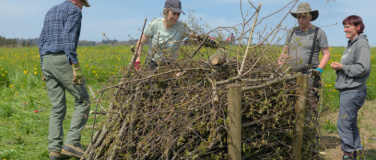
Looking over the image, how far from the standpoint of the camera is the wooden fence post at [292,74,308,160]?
3.21 m

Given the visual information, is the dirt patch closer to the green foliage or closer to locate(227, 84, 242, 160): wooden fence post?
the green foliage

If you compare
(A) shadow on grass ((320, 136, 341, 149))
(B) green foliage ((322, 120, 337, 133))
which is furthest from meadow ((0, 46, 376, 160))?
(A) shadow on grass ((320, 136, 341, 149))

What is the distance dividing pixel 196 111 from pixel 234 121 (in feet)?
1.01

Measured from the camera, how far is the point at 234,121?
2.63 m

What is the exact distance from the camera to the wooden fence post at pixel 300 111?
3.21m

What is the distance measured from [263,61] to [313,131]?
93 cm

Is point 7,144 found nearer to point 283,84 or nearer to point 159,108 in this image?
point 159,108

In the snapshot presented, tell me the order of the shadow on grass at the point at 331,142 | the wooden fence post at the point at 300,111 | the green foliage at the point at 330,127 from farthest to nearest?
the green foliage at the point at 330,127 → the shadow on grass at the point at 331,142 → the wooden fence post at the point at 300,111

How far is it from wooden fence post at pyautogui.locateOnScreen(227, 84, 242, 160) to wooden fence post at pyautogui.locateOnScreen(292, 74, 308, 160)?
0.83m

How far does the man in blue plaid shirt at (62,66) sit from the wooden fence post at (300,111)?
7.06ft

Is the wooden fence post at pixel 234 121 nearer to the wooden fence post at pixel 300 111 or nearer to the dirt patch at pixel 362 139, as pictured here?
the wooden fence post at pixel 300 111

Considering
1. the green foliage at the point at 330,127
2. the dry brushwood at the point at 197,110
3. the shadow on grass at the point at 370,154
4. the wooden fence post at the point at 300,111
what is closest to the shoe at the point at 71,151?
the dry brushwood at the point at 197,110

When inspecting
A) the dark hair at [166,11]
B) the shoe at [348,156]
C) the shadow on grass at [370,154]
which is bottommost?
the shadow on grass at [370,154]

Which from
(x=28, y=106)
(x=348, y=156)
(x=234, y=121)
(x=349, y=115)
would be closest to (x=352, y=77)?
(x=349, y=115)
